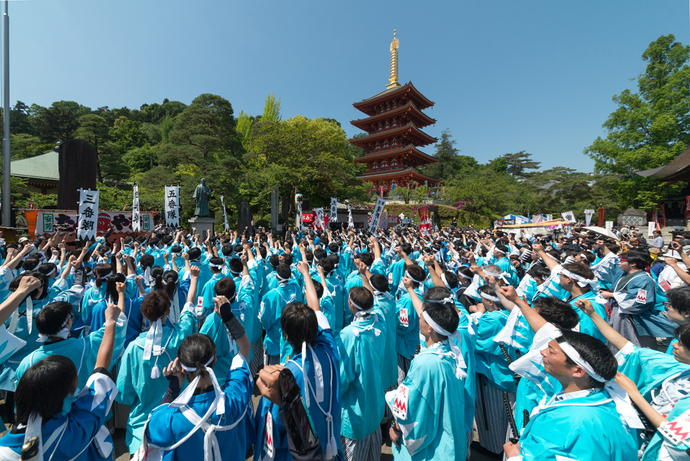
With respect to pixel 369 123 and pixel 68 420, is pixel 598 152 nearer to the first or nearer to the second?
pixel 369 123

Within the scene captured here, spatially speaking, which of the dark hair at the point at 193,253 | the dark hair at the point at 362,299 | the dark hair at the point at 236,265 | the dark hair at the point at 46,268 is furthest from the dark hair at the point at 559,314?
the dark hair at the point at 46,268

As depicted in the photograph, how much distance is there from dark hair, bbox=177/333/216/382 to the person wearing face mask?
0.49 m

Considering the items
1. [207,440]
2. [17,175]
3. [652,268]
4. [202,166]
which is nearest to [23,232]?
[202,166]

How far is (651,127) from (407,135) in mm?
19220

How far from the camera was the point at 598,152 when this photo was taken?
73.9 ft


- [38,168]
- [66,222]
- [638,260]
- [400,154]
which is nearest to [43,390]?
[638,260]

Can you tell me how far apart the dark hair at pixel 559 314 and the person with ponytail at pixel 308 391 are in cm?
169

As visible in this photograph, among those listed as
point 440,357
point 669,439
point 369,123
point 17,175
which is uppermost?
point 369,123

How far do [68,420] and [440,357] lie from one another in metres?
1.96

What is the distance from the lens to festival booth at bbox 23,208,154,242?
362 inches

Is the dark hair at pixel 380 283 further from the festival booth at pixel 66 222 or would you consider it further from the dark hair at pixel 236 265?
the festival booth at pixel 66 222

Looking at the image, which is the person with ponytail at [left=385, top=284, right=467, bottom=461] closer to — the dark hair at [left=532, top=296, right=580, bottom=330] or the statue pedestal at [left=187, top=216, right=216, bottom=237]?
the dark hair at [left=532, top=296, right=580, bottom=330]

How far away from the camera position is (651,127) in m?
20.2

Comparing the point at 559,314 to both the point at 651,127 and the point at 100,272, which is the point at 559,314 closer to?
the point at 100,272
